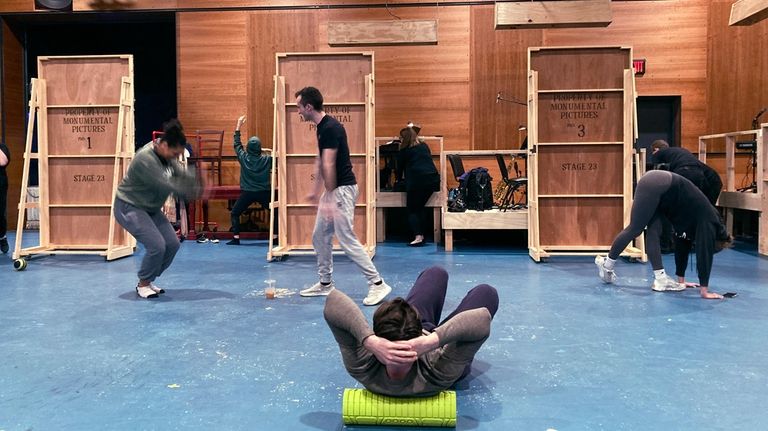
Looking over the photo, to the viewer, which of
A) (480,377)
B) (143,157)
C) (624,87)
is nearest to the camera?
(480,377)

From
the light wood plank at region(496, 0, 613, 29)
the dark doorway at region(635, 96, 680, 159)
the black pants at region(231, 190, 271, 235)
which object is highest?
the light wood plank at region(496, 0, 613, 29)

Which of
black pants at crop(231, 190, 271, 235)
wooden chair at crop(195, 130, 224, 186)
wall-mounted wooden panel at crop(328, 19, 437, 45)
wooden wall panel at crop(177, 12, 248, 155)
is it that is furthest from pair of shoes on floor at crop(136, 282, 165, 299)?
wooden wall panel at crop(177, 12, 248, 155)

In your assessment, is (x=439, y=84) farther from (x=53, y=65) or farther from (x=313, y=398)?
(x=313, y=398)

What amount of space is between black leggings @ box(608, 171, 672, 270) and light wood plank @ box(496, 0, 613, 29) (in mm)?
2800

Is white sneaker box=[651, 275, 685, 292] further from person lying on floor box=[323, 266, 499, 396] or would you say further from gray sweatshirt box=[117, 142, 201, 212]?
gray sweatshirt box=[117, 142, 201, 212]

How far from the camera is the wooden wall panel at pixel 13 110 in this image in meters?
11.8

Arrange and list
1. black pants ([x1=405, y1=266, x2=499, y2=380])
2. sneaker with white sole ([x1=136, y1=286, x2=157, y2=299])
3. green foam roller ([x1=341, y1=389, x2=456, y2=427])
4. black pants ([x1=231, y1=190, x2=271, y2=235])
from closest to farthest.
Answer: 1. green foam roller ([x1=341, y1=389, x2=456, y2=427])
2. black pants ([x1=405, y1=266, x2=499, y2=380])
3. sneaker with white sole ([x1=136, y1=286, x2=157, y2=299])
4. black pants ([x1=231, y1=190, x2=271, y2=235])

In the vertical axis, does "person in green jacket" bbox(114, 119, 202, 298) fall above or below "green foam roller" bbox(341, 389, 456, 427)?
above

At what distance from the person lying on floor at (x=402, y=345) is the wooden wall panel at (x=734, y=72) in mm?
8518

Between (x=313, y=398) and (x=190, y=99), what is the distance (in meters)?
9.35

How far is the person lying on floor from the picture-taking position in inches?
99.1

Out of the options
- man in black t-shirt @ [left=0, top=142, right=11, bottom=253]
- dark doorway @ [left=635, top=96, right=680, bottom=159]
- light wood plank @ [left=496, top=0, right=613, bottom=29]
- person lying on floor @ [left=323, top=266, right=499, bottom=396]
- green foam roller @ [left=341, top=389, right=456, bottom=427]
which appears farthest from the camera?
dark doorway @ [left=635, top=96, right=680, bottom=159]

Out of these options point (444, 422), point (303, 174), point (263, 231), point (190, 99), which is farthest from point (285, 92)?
point (444, 422)

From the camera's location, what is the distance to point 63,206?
315 inches
